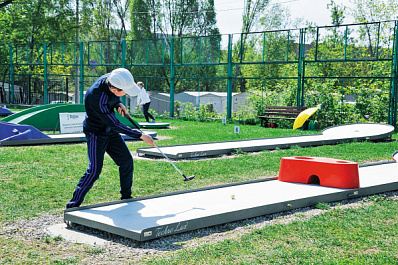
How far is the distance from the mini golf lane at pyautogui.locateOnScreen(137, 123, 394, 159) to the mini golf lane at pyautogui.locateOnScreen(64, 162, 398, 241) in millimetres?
3532

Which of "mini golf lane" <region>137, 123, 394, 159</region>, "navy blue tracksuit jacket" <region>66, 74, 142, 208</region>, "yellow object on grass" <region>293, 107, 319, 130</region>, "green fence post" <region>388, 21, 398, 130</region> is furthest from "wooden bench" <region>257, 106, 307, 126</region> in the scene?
"navy blue tracksuit jacket" <region>66, 74, 142, 208</region>

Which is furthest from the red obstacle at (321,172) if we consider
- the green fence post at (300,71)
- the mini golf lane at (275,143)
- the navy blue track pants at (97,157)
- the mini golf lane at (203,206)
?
the green fence post at (300,71)

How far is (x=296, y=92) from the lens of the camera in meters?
19.9

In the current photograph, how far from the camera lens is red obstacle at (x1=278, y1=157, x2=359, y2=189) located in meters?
6.73

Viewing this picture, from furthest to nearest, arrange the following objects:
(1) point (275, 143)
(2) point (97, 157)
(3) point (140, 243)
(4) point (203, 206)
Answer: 1. (1) point (275, 143)
2. (4) point (203, 206)
3. (2) point (97, 157)
4. (3) point (140, 243)

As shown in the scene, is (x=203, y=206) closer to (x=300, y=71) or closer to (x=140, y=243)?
(x=140, y=243)

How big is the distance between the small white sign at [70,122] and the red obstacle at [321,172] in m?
8.78

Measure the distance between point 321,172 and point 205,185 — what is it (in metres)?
1.77

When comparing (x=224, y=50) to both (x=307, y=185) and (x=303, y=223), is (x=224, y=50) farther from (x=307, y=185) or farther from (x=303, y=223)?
(x=303, y=223)

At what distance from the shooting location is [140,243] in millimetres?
4508

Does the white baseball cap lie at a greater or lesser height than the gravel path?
greater

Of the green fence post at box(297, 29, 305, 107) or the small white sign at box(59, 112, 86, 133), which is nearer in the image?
the small white sign at box(59, 112, 86, 133)

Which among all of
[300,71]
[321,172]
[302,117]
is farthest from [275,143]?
[300,71]

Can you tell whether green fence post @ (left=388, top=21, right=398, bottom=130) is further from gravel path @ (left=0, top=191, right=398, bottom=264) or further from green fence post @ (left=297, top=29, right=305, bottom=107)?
gravel path @ (left=0, top=191, right=398, bottom=264)
